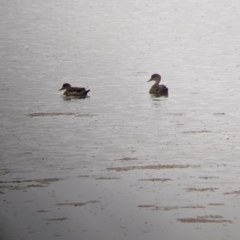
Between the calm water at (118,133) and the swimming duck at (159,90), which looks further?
the swimming duck at (159,90)

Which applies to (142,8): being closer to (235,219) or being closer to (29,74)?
(29,74)

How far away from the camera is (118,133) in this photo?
19156 millimetres

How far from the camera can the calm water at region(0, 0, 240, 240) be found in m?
13.3

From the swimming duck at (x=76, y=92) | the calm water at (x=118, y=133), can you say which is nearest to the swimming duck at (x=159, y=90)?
the calm water at (x=118, y=133)

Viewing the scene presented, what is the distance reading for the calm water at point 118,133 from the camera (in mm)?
13281

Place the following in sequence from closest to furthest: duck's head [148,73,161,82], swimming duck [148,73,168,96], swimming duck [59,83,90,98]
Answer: swimming duck [59,83,90,98], swimming duck [148,73,168,96], duck's head [148,73,161,82]

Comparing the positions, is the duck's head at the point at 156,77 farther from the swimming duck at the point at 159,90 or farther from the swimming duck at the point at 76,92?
the swimming duck at the point at 76,92

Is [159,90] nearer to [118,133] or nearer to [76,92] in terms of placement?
[76,92]

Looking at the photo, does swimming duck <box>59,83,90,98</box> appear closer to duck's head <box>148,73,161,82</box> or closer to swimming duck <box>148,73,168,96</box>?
swimming duck <box>148,73,168,96</box>

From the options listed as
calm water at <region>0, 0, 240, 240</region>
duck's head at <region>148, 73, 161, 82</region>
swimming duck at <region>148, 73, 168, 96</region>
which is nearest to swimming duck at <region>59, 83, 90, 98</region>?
calm water at <region>0, 0, 240, 240</region>

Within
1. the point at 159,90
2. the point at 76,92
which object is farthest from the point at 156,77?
the point at 76,92

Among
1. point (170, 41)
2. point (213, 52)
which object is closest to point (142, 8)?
point (170, 41)

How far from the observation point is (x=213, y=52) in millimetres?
32688

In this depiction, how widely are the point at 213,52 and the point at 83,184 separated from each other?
59.6ft
